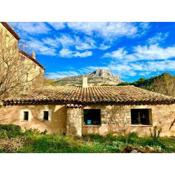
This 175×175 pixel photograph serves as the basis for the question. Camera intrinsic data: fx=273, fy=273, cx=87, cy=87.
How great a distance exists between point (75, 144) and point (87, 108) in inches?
150

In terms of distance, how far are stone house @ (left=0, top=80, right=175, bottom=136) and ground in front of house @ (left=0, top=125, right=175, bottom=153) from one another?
65 centimetres

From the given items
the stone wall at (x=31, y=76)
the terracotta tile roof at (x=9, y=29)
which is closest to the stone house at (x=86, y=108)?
the stone wall at (x=31, y=76)

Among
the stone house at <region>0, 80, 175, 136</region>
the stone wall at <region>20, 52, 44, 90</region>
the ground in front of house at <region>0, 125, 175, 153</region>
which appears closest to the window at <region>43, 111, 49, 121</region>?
the stone house at <region>0, 80, 175, 136</region>

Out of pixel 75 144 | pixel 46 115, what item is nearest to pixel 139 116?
pixel 46 115

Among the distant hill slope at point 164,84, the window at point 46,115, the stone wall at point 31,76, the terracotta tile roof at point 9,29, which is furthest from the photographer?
the distant hill slope at point 164,84

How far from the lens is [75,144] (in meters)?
13.7

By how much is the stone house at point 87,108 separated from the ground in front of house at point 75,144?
0.65 m

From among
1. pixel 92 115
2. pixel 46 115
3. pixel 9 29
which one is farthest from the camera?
pixel 9 29

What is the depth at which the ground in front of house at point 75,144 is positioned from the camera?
1259cm

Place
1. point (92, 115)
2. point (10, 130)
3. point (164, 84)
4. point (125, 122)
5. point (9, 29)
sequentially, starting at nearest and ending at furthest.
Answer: point (10, 130) → point (125, 122) → point (92, 115) → point (9, 29) → point (164, 84)

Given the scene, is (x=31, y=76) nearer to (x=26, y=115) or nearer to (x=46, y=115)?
(x=26, y=115)

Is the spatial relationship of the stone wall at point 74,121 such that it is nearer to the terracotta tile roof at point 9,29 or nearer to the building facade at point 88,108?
the building facade at point 88,108
